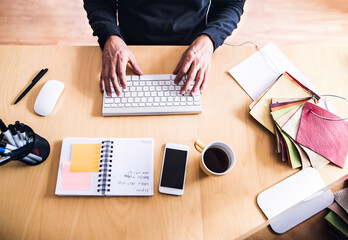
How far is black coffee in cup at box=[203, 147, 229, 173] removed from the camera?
687 mm

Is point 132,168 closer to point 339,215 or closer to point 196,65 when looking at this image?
point 196,65

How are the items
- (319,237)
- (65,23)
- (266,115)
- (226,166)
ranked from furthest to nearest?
(65,23)
(266,115)
(226,166)
(319,237)

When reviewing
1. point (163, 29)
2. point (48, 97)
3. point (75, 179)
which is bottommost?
point (75, 179)

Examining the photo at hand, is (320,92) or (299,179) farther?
(320,92)

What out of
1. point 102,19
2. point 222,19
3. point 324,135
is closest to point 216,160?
point 324,135

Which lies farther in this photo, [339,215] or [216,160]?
[216,160]

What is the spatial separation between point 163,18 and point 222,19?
0.80 feet

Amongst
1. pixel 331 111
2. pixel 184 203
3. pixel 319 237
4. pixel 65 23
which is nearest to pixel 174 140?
pixel 184 203

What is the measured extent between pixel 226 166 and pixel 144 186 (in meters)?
0.25

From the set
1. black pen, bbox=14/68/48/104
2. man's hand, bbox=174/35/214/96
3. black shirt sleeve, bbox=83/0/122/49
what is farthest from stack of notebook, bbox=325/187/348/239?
black pen, bbox=14/68/48/104

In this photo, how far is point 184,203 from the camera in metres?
0.70

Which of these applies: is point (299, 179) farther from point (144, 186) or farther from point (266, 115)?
point (144, 186)

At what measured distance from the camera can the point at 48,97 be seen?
0.79 m

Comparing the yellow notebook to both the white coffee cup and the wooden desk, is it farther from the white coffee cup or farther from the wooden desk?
the white coffee cup
